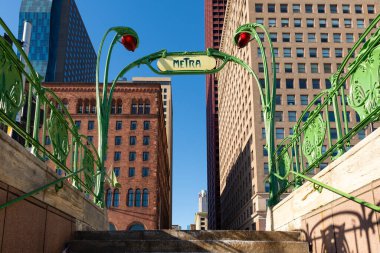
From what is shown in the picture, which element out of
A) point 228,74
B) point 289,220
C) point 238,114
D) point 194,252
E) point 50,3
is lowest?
point 194,252

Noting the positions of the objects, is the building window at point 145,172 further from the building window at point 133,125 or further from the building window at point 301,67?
the building window at point 301,67

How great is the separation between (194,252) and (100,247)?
1.44 m

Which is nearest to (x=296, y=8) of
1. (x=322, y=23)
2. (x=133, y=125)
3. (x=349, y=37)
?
(x=322, y=23)

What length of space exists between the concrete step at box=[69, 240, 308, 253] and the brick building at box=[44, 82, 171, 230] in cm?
5525

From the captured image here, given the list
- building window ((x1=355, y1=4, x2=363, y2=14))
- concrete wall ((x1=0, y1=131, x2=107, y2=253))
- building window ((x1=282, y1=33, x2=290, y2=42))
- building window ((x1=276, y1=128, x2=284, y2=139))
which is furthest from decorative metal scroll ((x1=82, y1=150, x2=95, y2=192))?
building window ((x1=355, y1=4, x2=363, y2=14))

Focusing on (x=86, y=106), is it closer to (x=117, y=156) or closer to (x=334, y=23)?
(x=117, y=156)

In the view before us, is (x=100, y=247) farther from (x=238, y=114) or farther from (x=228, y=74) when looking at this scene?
(x=228, y=74)

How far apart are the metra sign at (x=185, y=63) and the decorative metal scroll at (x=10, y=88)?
616 centimetres

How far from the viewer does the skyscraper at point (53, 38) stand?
129m

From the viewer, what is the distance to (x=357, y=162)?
4.87 m

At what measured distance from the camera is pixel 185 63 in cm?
1113

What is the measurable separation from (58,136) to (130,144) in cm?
6034

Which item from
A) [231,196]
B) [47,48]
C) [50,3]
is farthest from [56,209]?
[50,3]

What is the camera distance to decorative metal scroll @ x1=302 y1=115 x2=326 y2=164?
6.95 meters
